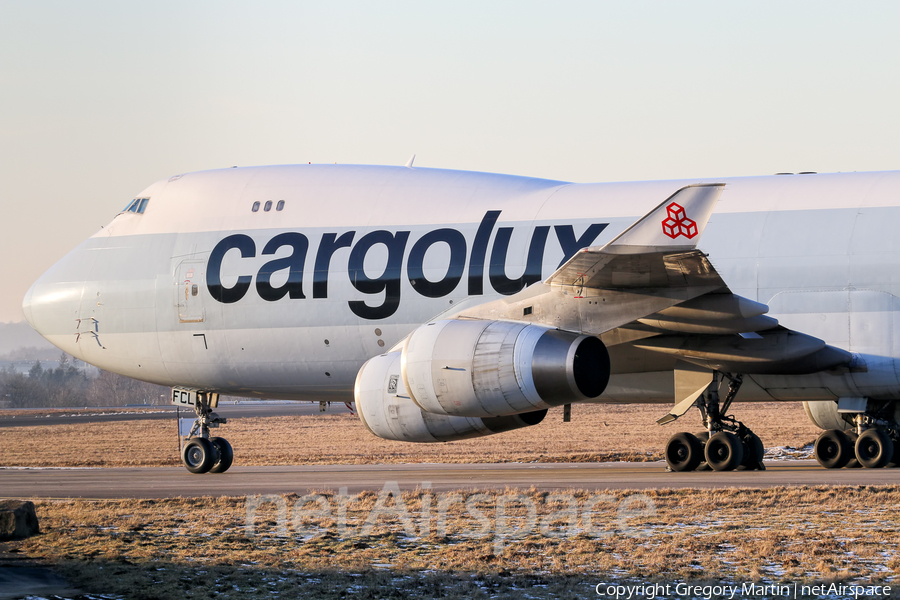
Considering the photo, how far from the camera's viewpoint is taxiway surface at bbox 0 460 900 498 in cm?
1642

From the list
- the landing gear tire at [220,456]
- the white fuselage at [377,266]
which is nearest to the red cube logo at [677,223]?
the white fuselage at [377,266]

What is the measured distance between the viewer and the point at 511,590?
9086 millimetres

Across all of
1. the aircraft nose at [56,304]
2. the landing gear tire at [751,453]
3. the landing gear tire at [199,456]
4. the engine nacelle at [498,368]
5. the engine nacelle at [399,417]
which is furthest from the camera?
the aircraft nose at [56,304]

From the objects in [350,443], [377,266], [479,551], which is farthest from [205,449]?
[350,443]

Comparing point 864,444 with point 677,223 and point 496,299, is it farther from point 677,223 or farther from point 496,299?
point 677,223

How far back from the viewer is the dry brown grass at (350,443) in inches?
1125

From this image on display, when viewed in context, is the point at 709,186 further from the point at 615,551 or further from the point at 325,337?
the point at 325,337

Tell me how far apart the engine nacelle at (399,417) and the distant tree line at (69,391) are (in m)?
89.7

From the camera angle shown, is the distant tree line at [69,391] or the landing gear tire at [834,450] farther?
the distant tree line at [69,391]

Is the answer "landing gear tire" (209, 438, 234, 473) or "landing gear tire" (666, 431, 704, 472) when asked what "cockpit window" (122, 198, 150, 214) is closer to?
"landing gear tire" (209, 438, 234, 473)

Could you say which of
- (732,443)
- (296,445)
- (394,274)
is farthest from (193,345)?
(296,445)

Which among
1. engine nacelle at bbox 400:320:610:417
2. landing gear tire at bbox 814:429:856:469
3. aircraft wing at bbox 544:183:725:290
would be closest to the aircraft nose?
engine nacelle at bbox 400:320:610:417

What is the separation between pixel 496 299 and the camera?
60.2ft

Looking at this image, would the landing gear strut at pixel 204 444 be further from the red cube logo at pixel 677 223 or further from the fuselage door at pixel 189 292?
the red cube logo at pixel 677 223
